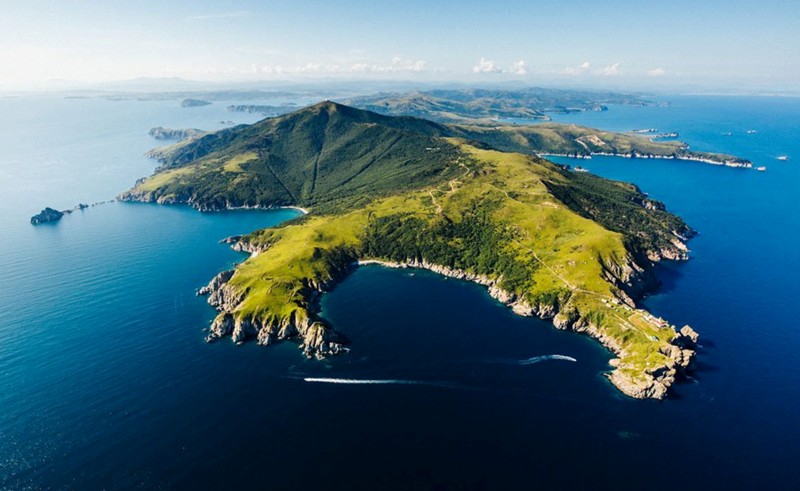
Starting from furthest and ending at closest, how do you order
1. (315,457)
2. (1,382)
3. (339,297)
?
(339,297)
(1,382)
(315,457)

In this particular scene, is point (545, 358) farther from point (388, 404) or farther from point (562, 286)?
point (388, 404)

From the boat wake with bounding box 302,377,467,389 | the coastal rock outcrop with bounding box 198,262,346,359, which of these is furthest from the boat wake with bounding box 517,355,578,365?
the coastal rock outcrop with bounding box 198,262,346,359

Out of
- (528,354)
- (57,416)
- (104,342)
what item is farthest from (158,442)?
(528,354)

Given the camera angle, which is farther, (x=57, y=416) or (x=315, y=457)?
(x=57, y=416)

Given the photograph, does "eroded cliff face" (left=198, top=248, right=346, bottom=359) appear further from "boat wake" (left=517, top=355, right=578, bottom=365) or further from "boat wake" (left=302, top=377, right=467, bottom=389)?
"boat wake" (left=517, top=355, right=578, bottom=365)

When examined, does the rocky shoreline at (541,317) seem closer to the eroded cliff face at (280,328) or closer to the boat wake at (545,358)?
the eroded cliff face at (280,328)

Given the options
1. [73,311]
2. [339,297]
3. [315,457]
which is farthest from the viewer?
[339,297]

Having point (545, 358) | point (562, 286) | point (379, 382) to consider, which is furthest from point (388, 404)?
point (562, 286)

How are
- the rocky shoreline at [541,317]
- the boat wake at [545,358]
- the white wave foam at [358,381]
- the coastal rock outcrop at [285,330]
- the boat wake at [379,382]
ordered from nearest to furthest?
the boat wake at [379,382] → the white wave foam at [358,381] → the rocky shoreline at [541,317] → the boat wake at [545,358] → the coastal rock outcrop at [285,330]

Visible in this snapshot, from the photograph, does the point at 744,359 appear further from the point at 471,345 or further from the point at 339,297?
the point at 339,297

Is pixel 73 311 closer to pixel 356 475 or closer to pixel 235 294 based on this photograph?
pixel 235 294

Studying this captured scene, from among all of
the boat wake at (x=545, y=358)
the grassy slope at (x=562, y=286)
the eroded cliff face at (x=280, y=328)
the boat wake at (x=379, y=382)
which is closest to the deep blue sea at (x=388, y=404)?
the boat wake at (x=545, y=358)
